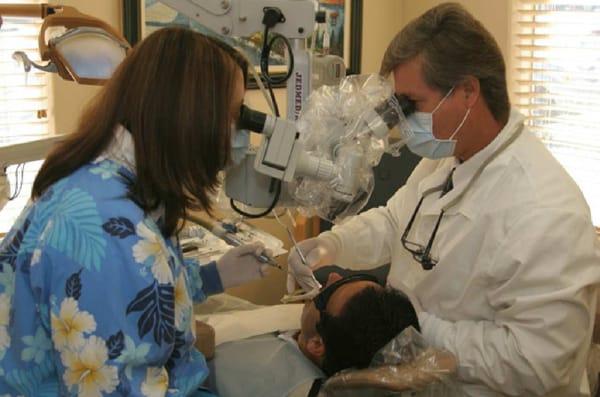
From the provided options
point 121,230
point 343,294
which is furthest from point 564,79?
point 121,230

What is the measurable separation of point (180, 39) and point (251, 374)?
0.86 metres

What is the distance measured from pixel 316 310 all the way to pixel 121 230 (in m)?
0.76

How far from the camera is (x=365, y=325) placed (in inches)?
59.2

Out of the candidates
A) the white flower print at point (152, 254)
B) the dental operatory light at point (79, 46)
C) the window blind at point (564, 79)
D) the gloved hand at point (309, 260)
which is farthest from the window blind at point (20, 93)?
the window blind at point (564, 79)

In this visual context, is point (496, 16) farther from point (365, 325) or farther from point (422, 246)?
point (365, 325)

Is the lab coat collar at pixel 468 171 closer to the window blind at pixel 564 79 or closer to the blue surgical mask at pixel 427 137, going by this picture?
the blue surgical mask at pixel 427 137

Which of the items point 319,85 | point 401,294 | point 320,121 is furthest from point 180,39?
point 401,294

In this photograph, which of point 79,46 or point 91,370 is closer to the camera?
point 91,370

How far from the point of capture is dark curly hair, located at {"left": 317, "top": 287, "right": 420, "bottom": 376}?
1.50m

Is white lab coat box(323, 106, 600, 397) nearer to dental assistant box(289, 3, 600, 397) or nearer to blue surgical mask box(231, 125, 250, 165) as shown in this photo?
dental assistant box(289, 3, 600, 397)

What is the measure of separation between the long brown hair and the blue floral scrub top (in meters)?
0.03

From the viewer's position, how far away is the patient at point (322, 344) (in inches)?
59.3

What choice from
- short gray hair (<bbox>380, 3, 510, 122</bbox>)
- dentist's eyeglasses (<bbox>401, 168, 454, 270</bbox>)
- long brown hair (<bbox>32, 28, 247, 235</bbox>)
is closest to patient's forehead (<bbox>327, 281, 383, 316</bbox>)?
dentist's eyeglasses (<bbox>401, 168, 454, 270</bbox>)

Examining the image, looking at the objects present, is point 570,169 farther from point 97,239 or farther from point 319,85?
point 97,239
